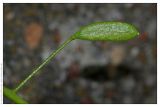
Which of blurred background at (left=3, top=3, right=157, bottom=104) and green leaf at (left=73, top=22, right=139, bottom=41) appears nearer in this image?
green leaf at (left=73, top=22, right=139, bottom=41)

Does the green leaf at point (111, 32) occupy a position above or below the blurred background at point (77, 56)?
above

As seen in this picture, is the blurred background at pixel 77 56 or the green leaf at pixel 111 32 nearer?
the green leaf at pixel 111 32

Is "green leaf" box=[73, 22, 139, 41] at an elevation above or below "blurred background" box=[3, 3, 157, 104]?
above

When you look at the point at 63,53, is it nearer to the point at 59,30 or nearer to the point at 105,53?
the point at 59,30

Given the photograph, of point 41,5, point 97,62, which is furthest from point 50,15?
point 97,62

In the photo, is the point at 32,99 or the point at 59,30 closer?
the point at 32,99
